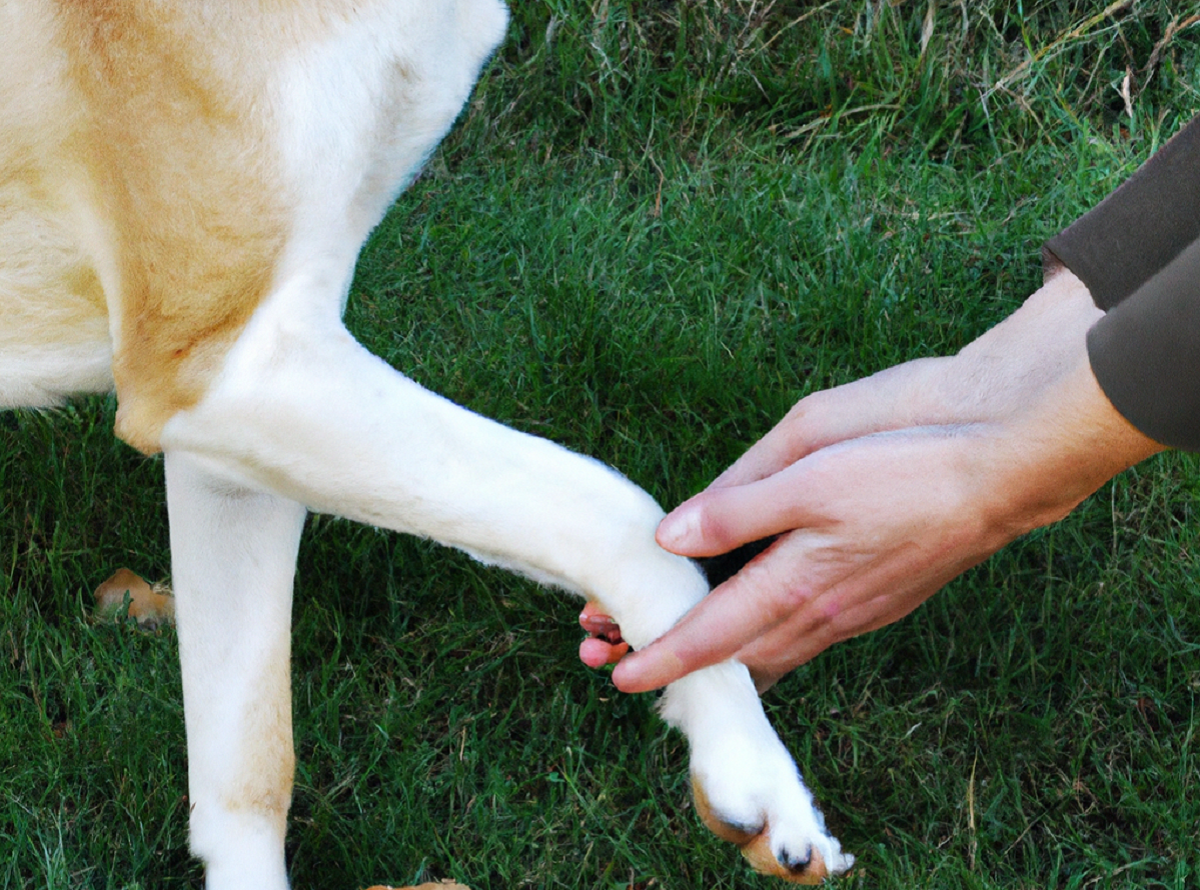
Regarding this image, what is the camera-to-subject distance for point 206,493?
1.89 m

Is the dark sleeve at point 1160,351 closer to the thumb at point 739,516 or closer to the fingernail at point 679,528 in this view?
the thumb at point 739,516

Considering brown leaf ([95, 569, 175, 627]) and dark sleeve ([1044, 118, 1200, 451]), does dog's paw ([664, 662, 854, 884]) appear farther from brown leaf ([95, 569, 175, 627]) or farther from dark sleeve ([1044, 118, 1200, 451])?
brown leaf ([95, 569, 175, 627])

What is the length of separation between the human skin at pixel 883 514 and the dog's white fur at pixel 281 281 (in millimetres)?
60

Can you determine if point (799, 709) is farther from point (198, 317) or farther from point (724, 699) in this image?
→ point (198, 317)

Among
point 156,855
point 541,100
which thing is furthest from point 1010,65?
point 156,855

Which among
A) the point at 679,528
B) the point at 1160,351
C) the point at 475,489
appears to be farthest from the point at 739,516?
the point at 1160,351

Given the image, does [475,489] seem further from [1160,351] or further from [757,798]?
[1160,351]

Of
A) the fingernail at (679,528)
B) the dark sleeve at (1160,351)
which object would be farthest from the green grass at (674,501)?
the dark sleeve at (1160,351)

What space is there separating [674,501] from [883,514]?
35.0 inches

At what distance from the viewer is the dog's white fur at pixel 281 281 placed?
1523 mm

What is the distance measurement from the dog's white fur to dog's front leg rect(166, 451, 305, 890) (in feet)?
0.89

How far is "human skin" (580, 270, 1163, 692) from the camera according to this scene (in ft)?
5.20

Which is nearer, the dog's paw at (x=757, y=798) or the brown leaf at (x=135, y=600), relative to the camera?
the dog's paw at (x=757, y=798)

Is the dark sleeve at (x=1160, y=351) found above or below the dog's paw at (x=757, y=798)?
above
